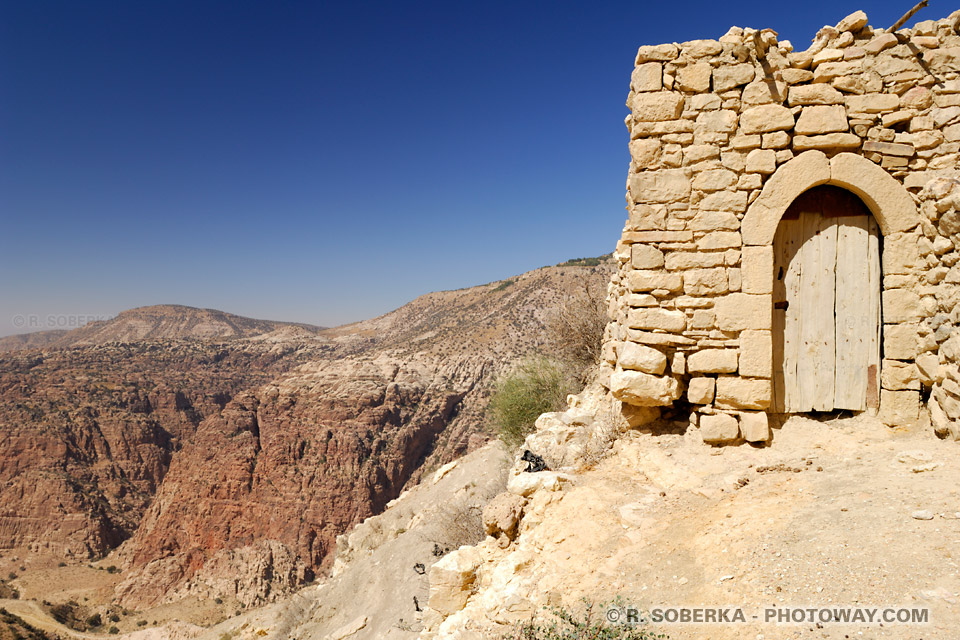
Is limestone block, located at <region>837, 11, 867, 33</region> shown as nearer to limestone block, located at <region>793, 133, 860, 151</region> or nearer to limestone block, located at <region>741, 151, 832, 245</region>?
limestone block, located at <region>793, 133, 860, 151</region>

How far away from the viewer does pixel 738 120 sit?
184 inches

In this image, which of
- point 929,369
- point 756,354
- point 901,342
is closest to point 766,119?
point 756,354

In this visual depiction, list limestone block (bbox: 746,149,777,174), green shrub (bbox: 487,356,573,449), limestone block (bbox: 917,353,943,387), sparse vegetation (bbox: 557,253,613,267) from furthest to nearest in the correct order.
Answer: sparse vegetation (bbox: 557,253,613,267)
green shrub (bbox: 487,356,573,449)
limestone block (bbox: 746,149,777,174)
limestone block (bbox: 917,353,943,387)

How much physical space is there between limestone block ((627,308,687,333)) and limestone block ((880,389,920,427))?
2064 millimetres

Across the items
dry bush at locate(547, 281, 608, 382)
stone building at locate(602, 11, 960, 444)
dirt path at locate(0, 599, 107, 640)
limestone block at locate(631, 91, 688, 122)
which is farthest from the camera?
dirt path at locate(0, 599, 107, 640)

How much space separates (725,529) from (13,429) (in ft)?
181

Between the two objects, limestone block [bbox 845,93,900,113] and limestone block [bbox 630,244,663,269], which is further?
limestone block [bbox 630,244,663,269]

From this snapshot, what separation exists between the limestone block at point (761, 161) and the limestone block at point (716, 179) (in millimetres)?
177

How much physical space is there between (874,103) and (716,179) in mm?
1610

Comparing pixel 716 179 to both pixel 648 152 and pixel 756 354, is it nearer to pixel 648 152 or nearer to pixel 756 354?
pixel 648 152

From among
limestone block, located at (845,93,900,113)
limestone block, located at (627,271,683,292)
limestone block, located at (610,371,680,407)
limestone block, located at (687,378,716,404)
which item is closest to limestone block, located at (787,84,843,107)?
limestone block, located at (845,93,900,113)

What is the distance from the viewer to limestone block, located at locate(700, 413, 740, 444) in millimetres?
4617

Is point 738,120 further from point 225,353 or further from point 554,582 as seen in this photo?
point 225,353

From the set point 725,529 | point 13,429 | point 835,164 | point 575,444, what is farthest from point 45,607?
point 835,164
